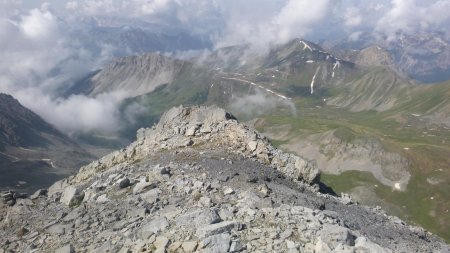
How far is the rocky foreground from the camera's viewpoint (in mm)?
29547

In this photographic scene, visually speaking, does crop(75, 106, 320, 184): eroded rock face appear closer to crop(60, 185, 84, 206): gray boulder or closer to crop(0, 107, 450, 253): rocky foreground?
crop(0, 107, 450, 253): rocky foreground

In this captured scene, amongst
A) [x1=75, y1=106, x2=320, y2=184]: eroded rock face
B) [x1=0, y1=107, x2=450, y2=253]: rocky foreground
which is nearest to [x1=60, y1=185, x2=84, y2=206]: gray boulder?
[x1=0, y1=107, x2=450, y2=253]: rocky foreground

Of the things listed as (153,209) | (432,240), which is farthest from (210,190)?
(432,240)

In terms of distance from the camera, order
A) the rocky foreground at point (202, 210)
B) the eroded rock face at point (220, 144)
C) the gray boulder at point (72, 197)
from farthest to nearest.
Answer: the eroded rock face at point (220, 144) < the gray boulder at point (72, 197) < the rocky foreground at point (202, 210)

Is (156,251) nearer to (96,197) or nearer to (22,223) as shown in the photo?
(96,197)

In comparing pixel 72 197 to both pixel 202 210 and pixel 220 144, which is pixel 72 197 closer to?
pixel 202 210

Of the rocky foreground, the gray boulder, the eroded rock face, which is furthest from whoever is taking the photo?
the eroded rock face

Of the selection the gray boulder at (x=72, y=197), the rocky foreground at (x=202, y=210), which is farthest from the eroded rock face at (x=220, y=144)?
the gray boulder at (x=72, y=197)

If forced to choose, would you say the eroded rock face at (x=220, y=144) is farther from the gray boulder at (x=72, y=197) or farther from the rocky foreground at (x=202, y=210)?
the gray boulder at (x=72, y=197)

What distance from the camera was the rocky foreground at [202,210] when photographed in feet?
96.9

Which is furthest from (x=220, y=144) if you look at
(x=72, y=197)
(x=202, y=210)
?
(x=202, y=210)

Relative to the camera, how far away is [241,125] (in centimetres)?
5397

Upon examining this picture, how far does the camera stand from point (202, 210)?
106ft

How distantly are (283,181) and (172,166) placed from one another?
11.0 metres
